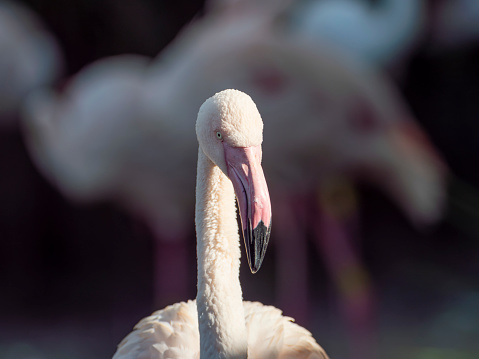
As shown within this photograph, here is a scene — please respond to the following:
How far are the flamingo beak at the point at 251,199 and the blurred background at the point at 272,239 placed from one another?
6.58 ft

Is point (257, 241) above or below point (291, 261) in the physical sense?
above

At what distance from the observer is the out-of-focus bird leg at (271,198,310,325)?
315 centimetres

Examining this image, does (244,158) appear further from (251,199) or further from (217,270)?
(217,270)

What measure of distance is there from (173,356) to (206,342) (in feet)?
0.65

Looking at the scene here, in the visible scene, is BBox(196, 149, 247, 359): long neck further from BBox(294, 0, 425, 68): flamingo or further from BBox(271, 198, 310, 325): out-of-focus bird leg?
BBox(294, 0, 425, 68): flamingo

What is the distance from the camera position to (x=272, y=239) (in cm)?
371

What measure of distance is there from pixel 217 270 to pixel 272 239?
2.40m

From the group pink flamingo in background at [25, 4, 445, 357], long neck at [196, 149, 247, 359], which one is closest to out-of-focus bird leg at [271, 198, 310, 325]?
pink flamingo in background at [25, 4, 445, 357]

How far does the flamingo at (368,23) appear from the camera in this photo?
3172mm

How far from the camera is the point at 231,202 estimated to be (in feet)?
4.57

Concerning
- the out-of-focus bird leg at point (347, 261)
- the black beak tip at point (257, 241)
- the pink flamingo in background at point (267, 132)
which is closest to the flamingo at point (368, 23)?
the pink flamingo in background at point (267, 132)

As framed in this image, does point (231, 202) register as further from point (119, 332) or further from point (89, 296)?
point (89, 296)

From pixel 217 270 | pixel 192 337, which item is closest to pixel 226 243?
pixel 217 270

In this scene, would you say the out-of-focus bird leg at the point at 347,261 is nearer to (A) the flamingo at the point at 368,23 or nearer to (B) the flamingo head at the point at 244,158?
(A) the flamingo at the point at 368,23
